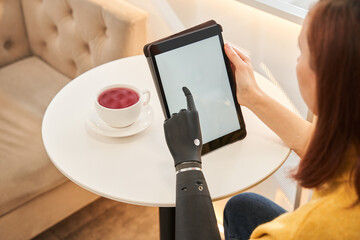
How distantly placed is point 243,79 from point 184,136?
24 centimetres

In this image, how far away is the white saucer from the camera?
1.07 meters

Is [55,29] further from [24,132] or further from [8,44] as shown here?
[24,132]

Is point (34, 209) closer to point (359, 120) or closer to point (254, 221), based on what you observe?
point (254, 221)

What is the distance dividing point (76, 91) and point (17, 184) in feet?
1.26

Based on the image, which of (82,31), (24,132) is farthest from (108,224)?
(82,31)

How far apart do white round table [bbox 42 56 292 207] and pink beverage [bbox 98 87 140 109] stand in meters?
0.09

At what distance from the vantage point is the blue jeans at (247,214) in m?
1.09

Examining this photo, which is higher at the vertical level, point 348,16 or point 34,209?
point 348,16

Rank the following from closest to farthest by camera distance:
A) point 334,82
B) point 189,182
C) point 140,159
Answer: point 334,82 → point 189,182 → point 140,159

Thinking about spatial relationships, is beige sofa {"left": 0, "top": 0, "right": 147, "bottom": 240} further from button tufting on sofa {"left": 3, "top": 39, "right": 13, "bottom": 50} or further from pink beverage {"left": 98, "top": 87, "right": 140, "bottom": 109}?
pink beverage {"left": 98, "top": 87, "right": 140, "bottom": 109}

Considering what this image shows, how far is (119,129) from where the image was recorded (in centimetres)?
108

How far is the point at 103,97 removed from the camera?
1.08 meters

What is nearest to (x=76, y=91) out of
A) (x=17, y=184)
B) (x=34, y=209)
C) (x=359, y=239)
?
(x=17, y=184)

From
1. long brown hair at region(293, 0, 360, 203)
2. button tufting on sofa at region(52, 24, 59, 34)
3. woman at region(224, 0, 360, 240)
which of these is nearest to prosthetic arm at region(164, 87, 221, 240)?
woman at region(224, 0, 360, 240)
